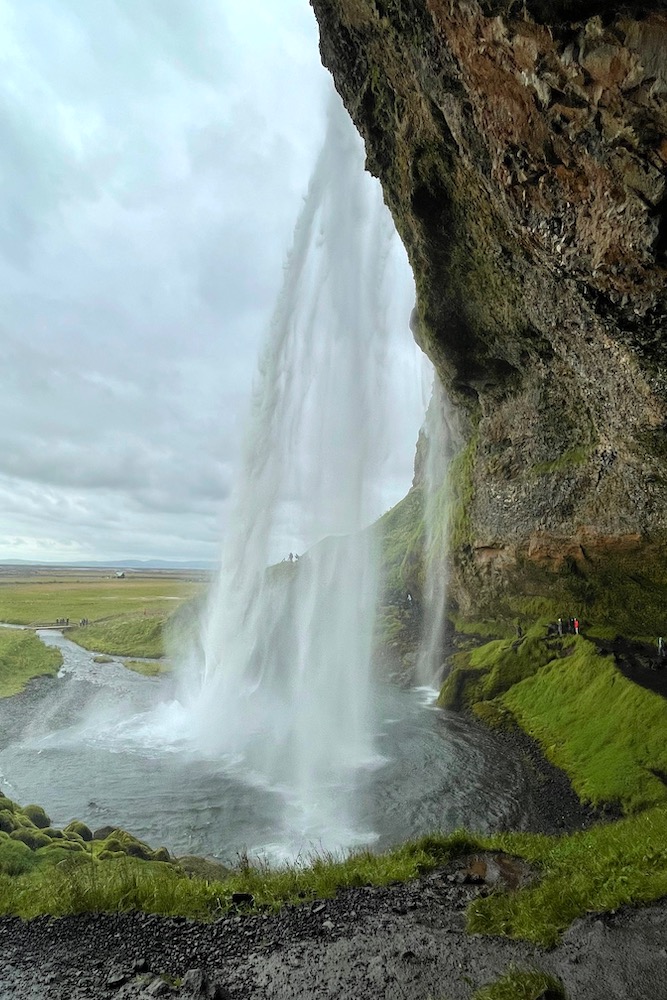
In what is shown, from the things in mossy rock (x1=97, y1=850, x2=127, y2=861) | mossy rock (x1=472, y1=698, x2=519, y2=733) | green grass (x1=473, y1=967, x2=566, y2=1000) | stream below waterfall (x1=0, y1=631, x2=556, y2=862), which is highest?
green grass (x1=473, y1=967, x2=566, y2=1000)

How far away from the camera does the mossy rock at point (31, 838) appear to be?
40.8ft

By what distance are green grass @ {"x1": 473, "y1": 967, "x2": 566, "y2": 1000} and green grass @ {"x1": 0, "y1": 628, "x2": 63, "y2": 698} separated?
134 ft

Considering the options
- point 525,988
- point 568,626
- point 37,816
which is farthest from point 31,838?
point 568,626

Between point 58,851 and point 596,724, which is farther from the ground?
point 596,724

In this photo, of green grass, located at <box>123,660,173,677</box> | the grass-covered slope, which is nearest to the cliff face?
the grass-covered slope

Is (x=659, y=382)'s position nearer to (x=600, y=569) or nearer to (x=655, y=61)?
(x=655, y=61)

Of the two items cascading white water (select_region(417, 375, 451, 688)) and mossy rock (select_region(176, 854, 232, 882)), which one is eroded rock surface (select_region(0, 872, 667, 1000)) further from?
cascading white water (select_region(417, 375, 451, 688))

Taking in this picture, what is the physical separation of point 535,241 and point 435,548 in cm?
3336

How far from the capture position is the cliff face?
31.1 feet

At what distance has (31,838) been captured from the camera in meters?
12.5

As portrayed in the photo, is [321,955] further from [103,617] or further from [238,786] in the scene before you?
[103,617]

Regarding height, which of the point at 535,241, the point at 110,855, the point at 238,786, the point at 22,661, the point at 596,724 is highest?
the point at 535,241

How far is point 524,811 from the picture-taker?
17.0 meters

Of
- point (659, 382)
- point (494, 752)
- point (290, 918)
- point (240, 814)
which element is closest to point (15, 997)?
point (290, 918)
